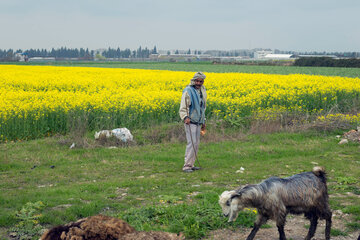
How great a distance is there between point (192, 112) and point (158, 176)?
1726 mm

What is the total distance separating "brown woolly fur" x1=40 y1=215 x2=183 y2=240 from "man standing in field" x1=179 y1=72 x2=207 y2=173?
21.0 feet

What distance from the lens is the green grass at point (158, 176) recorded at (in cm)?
622

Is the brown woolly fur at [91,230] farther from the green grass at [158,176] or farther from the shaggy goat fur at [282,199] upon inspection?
the green grass at [158,176]

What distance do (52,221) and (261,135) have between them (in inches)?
357

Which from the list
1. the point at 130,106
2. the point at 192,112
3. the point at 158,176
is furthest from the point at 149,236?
the point at 130,106

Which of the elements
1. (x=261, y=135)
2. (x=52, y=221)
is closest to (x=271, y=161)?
(x=261, y=135)

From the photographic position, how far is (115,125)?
49.8 ft

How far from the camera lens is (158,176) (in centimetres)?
930

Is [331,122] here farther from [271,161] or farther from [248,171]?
[248,171]

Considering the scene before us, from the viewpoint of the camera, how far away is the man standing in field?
9.55m

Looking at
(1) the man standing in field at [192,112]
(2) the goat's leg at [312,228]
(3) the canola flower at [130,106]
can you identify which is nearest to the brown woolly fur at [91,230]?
(2) the goat's leg at [312,228]

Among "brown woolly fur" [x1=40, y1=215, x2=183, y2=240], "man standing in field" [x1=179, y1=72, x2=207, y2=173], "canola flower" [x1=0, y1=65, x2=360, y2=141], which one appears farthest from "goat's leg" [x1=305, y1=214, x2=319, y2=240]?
"canola flower" [x1=0, y1=65, x2=360, y2=141]

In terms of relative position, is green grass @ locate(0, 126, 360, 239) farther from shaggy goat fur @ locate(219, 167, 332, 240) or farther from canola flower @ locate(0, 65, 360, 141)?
canola flower @ locate(0, 65, 360, 141)

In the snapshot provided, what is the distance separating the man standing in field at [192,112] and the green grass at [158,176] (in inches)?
17.7
